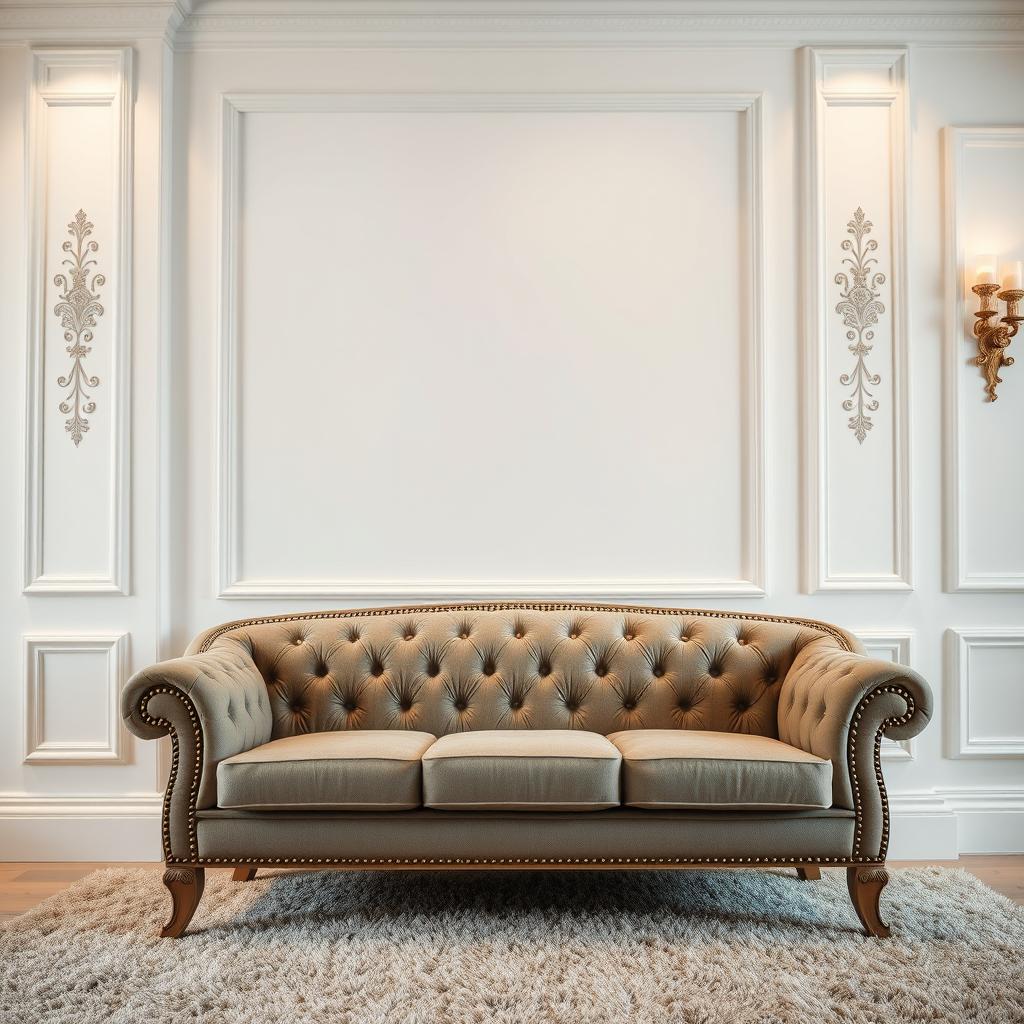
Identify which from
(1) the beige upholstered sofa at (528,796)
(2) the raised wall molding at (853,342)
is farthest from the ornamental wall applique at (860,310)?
(1) the beige upholstered sofa at (528,796)

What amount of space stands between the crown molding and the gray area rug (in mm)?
2727

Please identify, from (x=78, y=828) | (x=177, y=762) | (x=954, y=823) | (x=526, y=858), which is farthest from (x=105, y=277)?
(x=954, y=823)

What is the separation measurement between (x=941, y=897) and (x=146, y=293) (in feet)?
9.94

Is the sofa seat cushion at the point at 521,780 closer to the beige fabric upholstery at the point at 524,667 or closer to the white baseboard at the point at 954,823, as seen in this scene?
the beige fabric upholstery at the point at 524,667

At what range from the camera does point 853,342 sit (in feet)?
10.0

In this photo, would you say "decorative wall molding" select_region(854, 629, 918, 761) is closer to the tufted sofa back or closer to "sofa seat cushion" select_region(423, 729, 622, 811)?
the tufted sofa back

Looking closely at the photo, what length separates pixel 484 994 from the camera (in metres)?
1.85

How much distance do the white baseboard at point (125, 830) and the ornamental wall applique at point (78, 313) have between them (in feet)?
3.92

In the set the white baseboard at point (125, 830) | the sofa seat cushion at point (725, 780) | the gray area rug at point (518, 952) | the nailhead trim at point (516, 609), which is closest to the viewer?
the gray area rug at point (518, 952)

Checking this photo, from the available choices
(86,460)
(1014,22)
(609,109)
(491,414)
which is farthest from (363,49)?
(1014,22)

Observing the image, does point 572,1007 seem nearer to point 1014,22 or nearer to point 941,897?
point 941,897

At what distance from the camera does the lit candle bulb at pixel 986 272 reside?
299 cm

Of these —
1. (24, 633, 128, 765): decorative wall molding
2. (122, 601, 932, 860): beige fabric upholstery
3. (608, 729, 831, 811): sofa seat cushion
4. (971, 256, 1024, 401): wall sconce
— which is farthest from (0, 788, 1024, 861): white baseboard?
(971, 256, 1024, 401): wall sconce

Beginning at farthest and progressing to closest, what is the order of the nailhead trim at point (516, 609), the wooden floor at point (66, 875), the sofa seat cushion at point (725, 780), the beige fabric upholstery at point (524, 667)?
1. the nailhead trim at point (516, 609)
2. the beige fabric upholstery at point (524, 667)
3. the wooden floor at point (66, 875)
4. the sofa seat cushion at point (725, 780)
